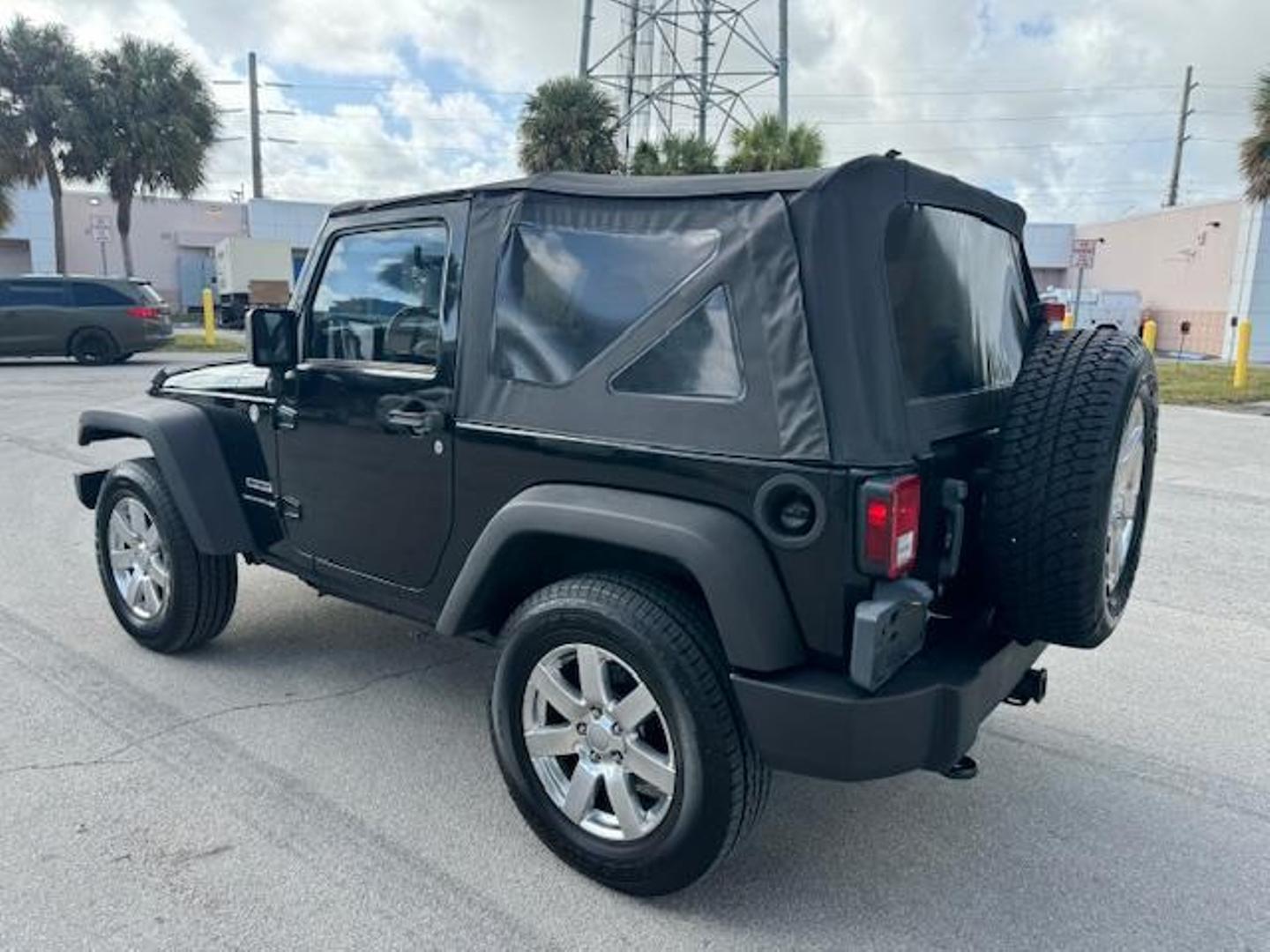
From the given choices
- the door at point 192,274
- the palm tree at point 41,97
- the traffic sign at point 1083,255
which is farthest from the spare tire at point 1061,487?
the door at point 192,274

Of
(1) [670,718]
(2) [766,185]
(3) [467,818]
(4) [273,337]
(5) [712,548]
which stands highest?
(2) [766,185]

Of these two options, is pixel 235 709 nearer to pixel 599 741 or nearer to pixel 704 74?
pixel 599 741

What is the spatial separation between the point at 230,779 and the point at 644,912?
59.3 inches

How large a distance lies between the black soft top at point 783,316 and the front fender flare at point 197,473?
1803 millimetres

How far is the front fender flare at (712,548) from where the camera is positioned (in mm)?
2352

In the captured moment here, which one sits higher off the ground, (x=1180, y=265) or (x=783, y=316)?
(x=1180, y=265)

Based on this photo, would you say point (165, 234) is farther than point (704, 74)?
Yes

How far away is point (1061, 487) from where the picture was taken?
250 centimetres

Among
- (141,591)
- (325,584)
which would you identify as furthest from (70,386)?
(325,584)

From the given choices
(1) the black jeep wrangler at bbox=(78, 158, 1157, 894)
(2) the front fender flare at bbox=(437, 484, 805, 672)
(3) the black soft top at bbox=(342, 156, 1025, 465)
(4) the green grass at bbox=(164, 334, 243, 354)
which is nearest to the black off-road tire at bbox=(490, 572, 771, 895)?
(1) the black jeep wrangler at bbox=(78, 158, 1157, 894)

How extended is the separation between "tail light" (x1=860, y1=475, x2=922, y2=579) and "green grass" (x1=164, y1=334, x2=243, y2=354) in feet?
69.4

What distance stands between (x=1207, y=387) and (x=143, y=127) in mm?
26382

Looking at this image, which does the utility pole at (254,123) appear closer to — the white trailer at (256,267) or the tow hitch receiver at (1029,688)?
the white trailer at (256,267)

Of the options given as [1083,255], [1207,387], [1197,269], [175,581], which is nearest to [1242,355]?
[1207,387]
